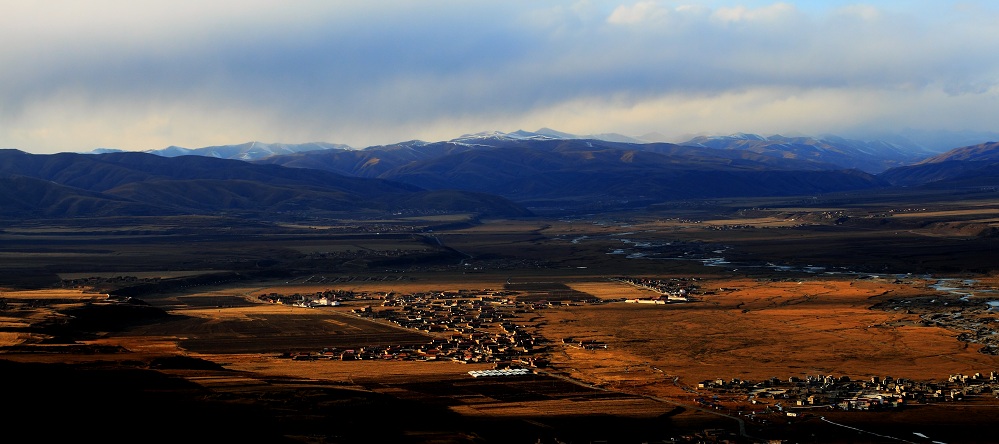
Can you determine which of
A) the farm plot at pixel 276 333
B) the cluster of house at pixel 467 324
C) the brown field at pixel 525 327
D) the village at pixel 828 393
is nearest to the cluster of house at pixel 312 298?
the brown field at pixel 525 327

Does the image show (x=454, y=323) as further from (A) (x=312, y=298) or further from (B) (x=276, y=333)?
(A) (x=312, y=298)

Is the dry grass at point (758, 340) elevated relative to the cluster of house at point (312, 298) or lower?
elevated

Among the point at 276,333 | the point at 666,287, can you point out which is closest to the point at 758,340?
the point at 276,333

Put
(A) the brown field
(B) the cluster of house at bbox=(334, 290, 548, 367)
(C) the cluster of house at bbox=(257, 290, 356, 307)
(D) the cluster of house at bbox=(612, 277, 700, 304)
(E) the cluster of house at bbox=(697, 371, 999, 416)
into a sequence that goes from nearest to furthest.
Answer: (A) the brown field, (E) the cluster of house at bbox=(697, 371, 999, 416), (B) the cluster of house at bbox=(334, 290, 548, 367), (D) the cluster of house at bbox=(612, 277, 700, 304), (C) the cluster of house at bbox=(257, 290, 356, 307)

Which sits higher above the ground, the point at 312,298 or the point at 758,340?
the point at 758,340

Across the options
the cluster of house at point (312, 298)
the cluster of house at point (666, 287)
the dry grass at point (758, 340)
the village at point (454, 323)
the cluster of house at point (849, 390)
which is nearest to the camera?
the cluster of house at point (849, 390)

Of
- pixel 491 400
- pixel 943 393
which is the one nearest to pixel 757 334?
pixel 943 393

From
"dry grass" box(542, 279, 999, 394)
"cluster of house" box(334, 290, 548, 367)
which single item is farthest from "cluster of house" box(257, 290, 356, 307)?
"dry grass" box(542, 279, 999, 394)

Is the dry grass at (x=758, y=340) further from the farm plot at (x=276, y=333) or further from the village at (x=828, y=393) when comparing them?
the farm plot at (x=276, y=333)

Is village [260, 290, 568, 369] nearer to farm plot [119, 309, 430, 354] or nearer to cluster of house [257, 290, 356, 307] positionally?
cluster of house [257, 290, 356, 307]

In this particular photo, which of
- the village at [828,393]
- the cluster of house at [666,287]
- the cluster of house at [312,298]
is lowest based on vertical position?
the cluster of house at [312,298]
